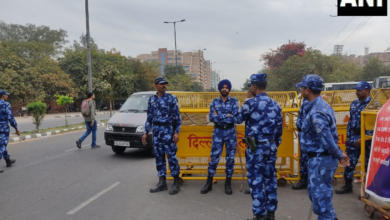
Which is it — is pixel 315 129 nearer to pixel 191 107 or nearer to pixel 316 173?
pixel 316 173

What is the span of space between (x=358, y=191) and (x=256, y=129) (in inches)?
99.1

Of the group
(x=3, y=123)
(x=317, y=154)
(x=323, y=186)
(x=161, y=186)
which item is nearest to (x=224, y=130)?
(x=161, y=186)

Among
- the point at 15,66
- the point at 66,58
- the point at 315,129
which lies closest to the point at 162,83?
the point at 315,129

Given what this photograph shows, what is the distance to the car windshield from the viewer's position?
8195mm

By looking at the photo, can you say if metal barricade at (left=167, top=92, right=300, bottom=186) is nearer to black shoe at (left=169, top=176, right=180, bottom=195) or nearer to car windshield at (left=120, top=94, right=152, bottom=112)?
black shoe at (left=169, top=176, right=180, bottom=195)

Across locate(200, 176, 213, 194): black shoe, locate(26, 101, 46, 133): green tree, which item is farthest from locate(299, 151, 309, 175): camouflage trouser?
locate(26, 101, 46, 133): green tree

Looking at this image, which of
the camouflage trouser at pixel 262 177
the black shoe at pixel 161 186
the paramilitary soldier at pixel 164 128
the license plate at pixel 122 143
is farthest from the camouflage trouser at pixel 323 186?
the license plate at pixel 122 143

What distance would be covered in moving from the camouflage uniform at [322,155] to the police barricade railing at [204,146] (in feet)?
6.99

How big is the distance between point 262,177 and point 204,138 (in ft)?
6.58

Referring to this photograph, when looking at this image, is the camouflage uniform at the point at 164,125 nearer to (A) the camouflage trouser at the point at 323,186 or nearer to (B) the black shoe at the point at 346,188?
(A) the camouflage trouser at the point at 323,186

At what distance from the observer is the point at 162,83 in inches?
190

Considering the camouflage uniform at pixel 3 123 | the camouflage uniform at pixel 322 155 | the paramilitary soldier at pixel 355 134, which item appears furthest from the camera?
the camouflage uniform at pixel 3 123

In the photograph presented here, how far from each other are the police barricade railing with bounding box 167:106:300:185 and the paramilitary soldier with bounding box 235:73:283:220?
164cm

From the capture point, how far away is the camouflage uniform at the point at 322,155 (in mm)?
2824
